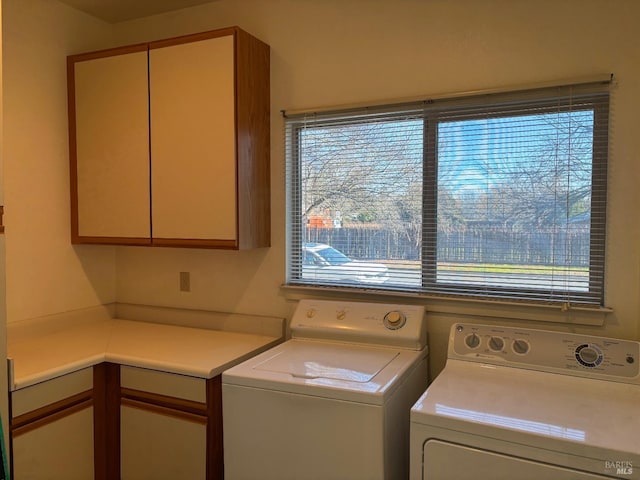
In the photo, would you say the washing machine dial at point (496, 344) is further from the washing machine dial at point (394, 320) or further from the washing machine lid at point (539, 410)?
the washing machine dial at point (394, 320)

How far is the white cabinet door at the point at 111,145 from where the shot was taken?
2473 millimetres

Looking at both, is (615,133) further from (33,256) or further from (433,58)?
(33,256)

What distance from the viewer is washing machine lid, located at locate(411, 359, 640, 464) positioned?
133 centimetres

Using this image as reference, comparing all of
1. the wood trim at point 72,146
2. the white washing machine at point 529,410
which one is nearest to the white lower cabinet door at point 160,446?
the white washing machine at point 529,410

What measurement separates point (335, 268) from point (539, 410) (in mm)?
1153

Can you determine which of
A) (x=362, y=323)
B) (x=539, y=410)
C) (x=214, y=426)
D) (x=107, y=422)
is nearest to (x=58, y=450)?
(x=107, y=422)

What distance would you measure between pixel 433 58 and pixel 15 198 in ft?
6.69

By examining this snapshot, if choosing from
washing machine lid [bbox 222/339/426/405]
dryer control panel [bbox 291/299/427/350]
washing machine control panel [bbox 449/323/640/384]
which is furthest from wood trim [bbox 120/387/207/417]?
washing machine control panel [bbox 449/323/640/384]

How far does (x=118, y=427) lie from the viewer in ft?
7.30

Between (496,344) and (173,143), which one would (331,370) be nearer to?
(496,344)

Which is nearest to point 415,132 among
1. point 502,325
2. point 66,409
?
point 502,325

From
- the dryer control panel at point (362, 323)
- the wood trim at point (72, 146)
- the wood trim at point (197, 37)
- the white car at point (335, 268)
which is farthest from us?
the wood trim at point (72, 146)

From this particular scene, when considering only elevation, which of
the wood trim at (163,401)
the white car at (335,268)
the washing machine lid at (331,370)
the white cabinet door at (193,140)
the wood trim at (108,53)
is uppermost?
the wood trim at (108,53)

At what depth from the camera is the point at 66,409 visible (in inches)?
81.5
